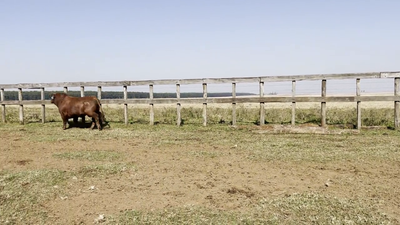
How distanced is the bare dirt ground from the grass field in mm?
16

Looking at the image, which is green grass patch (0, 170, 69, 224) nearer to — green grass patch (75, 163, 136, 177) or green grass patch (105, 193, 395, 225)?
green grass patch (75, 163, 136, 177)

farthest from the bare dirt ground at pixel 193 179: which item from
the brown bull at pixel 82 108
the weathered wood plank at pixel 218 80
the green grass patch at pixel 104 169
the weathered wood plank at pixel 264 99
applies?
the weathered wood plank at pixel 218 80

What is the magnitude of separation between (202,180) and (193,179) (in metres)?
0.17

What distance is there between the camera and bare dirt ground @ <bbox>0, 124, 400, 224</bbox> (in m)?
4.38

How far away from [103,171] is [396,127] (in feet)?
33.3

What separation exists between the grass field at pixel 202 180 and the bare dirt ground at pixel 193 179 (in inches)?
0.6

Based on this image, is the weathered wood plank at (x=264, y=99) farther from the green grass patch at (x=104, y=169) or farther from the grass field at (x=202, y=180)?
the green grass patch at (x=104, y=169)

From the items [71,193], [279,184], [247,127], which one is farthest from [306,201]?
[247,127]

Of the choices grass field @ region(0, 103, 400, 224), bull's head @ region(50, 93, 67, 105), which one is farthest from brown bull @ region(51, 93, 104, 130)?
grass field @ region(0, 103, 400, 224)

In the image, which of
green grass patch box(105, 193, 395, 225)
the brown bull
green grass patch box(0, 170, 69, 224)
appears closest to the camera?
green grass patch box(105, 193, 395, 225)

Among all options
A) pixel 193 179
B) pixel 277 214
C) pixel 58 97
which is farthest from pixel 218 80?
pixel 277 214

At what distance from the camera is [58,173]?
18.9ft

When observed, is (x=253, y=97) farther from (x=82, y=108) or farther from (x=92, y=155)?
(x=92, y=155)

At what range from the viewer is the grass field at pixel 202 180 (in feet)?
13.1
